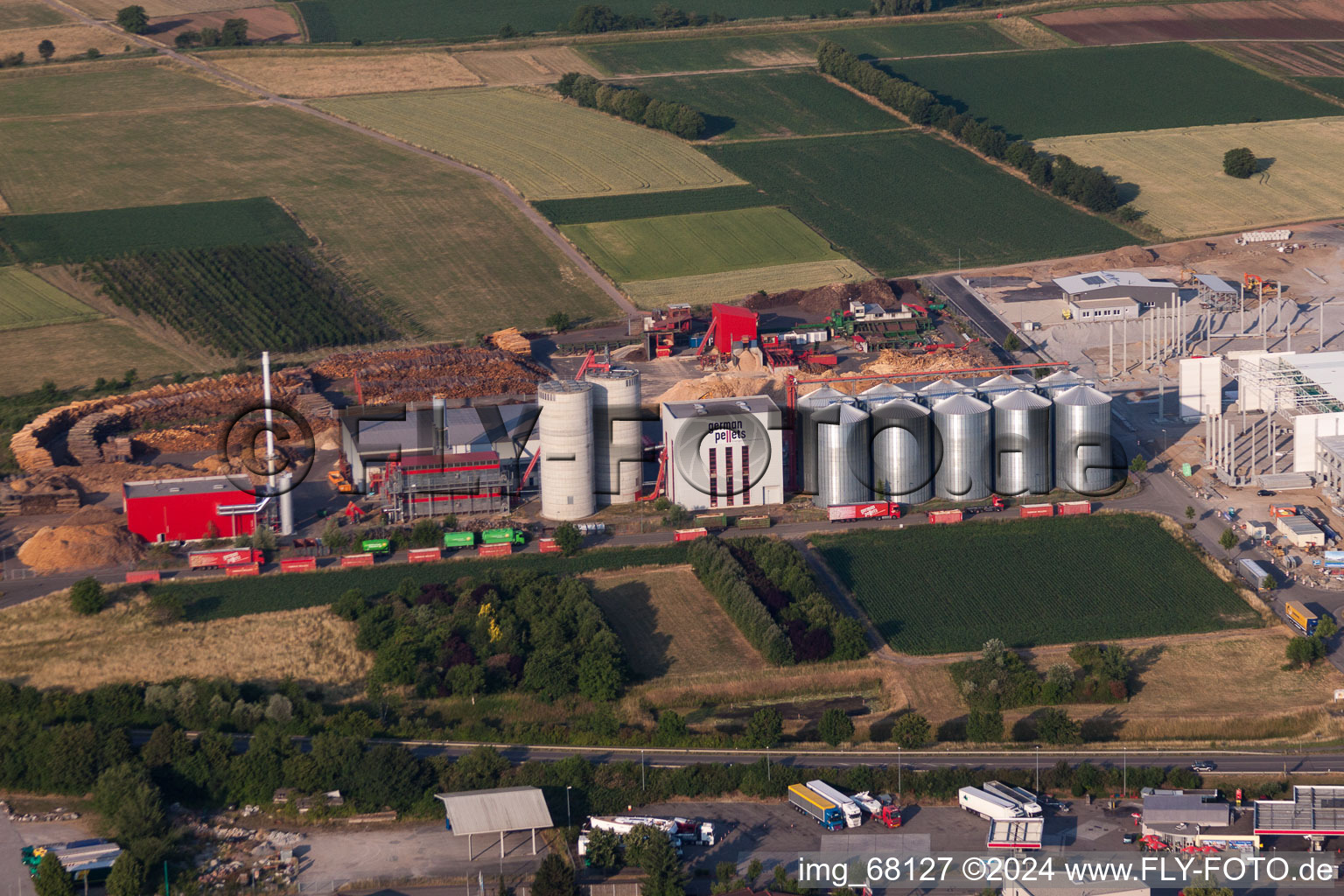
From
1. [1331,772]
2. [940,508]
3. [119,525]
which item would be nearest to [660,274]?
[940,508]

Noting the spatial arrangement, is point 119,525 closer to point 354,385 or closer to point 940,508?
point 354,385

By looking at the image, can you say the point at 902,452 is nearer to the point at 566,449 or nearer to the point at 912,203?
the point at 566,449

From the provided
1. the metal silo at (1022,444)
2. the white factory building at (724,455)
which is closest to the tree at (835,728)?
the white factory building at (724,455)

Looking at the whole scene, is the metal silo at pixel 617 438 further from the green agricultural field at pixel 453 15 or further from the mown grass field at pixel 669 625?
the green agricultural field at pixel 453 15

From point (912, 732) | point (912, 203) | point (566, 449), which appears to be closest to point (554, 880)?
point (912, 732)

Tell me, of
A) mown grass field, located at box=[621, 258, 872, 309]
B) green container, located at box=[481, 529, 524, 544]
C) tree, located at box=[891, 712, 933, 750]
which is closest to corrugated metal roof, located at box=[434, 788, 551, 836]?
tree, located at box=[891, 712, 933, 750]
